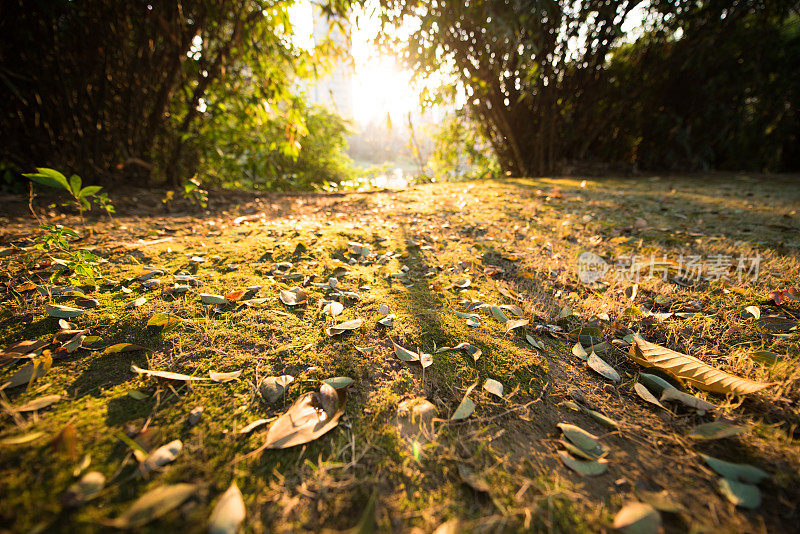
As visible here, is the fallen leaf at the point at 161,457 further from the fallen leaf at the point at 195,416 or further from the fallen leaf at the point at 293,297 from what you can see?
the fallen leaf at the point at 293,297

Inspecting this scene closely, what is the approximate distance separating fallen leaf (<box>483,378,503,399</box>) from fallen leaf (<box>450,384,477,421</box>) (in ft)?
0.22

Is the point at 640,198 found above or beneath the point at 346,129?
beneath

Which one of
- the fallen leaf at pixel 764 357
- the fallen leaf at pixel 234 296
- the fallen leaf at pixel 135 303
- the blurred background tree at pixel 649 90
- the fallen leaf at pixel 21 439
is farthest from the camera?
the blurred background tree at pixel 649 90

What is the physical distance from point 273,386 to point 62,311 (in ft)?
2.91

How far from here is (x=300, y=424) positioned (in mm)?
742

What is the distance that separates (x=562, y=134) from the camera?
597 centimetres

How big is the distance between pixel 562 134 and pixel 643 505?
6.79m

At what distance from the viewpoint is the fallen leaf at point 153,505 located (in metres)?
0.50

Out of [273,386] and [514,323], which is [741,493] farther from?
[273,386]

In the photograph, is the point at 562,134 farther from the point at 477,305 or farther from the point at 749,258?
the point at 477,305

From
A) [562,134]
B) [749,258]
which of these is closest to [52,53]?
[749,258]

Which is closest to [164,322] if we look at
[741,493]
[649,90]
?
[741,493]

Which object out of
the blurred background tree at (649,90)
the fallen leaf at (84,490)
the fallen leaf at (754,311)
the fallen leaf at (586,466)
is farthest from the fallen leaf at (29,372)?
the blurred background tree at (649,90)

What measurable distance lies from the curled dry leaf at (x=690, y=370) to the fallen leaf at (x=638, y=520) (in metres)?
0.51
